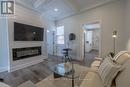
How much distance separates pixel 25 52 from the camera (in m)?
4.74

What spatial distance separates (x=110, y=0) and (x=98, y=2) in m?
0.57

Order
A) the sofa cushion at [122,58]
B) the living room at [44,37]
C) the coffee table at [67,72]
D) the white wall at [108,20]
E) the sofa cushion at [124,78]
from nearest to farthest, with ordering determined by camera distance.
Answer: the sofa cushion at [124,78] → the sofa cushion at [122,58] → the coffee table at [67,72] → the living room at [44,37] → the white wall at [108,20]

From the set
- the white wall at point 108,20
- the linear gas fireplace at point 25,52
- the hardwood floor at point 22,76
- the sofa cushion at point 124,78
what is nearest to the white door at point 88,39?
the white wall at point 108,20

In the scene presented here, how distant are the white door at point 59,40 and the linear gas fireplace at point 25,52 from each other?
2230 mm

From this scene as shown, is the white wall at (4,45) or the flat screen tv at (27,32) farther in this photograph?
the flat screen tv at (27,32)

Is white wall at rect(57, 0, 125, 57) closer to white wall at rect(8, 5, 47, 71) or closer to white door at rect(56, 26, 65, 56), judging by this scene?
white door at rect(56, 26, 65, 56)

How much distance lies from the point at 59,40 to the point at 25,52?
3.44m

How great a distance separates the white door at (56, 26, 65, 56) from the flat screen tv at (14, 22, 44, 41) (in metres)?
1.94

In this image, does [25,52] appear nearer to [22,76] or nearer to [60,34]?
[22,76]

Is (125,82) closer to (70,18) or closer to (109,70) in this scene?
(109,70)

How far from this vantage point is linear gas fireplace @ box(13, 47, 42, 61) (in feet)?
14.1

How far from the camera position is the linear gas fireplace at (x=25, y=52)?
14.1ft

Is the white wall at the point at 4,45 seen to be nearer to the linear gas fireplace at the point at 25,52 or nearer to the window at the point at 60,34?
the linear gas fireplace at the point at 25,52

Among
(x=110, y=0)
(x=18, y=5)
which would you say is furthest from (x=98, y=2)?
(x=18, y=5)
